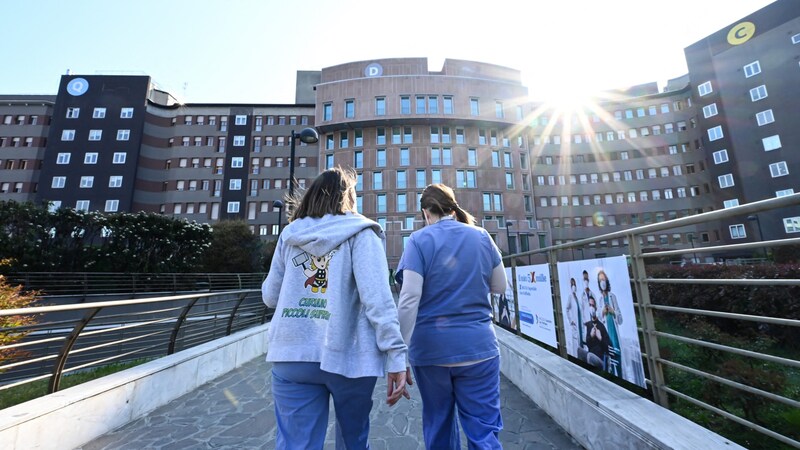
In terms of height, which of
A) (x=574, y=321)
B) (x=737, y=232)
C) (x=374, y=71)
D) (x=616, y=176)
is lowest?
(x=574, y=321)

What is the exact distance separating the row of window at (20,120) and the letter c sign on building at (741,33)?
8462 centimetres

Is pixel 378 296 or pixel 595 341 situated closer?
pixel 378 296

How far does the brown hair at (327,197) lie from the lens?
2059mm

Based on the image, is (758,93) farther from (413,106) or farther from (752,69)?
(413,106)

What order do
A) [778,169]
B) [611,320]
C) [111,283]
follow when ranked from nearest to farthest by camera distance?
[611,320] → [111,283] → [778,169]

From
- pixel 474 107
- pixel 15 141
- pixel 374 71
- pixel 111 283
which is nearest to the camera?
pixel 111 283

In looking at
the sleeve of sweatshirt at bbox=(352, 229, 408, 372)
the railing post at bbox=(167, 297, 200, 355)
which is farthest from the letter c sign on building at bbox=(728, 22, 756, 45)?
the railing post at bbox=(167, 297, 200, 355)

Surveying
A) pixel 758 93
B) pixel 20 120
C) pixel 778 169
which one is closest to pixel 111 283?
pixel 20 120

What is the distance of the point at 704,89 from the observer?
4100 centimetres

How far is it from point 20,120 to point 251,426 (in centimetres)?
6358

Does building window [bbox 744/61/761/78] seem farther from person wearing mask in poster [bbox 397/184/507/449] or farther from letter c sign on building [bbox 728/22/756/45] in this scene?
person wearing mask in poster [bbox 397/184/507/449]

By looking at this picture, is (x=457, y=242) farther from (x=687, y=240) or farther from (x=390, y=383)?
(x=687, y=240)

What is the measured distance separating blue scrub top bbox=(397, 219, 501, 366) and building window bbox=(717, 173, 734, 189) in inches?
2113

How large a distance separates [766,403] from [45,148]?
2486 inches
